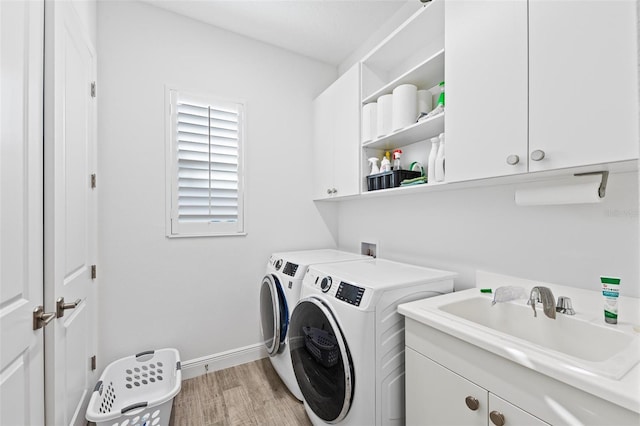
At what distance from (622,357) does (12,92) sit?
1954 millimetres

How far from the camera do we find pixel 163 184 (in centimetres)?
206

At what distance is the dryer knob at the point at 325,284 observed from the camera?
150cm

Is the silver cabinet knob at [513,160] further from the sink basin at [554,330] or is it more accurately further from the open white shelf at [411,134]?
the sink basin at [554,330]

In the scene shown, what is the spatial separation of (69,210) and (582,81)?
208 centimetres

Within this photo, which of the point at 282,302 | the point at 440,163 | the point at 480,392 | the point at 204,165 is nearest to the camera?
the point at 480,392

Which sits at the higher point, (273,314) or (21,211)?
(21,211)

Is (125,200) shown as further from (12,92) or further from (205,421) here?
(205,421)

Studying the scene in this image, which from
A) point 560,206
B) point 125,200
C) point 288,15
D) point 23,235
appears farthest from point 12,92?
point 560,206

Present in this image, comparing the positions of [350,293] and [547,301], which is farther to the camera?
[350,293]

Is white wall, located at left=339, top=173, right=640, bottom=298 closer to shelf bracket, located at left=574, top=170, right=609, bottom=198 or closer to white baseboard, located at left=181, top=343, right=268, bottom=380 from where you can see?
shelf bracket, located at left=574, top=170, right=609, bottom=198

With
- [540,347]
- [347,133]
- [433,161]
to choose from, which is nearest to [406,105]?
[433,161]

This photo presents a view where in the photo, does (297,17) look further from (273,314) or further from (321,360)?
(321,360)

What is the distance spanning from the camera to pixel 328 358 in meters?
1.41

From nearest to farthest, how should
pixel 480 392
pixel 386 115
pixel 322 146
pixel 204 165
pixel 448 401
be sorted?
pixel 480 392
pixel 448 401
pixel 386 115
pixel 204 165
pixel 322 146
